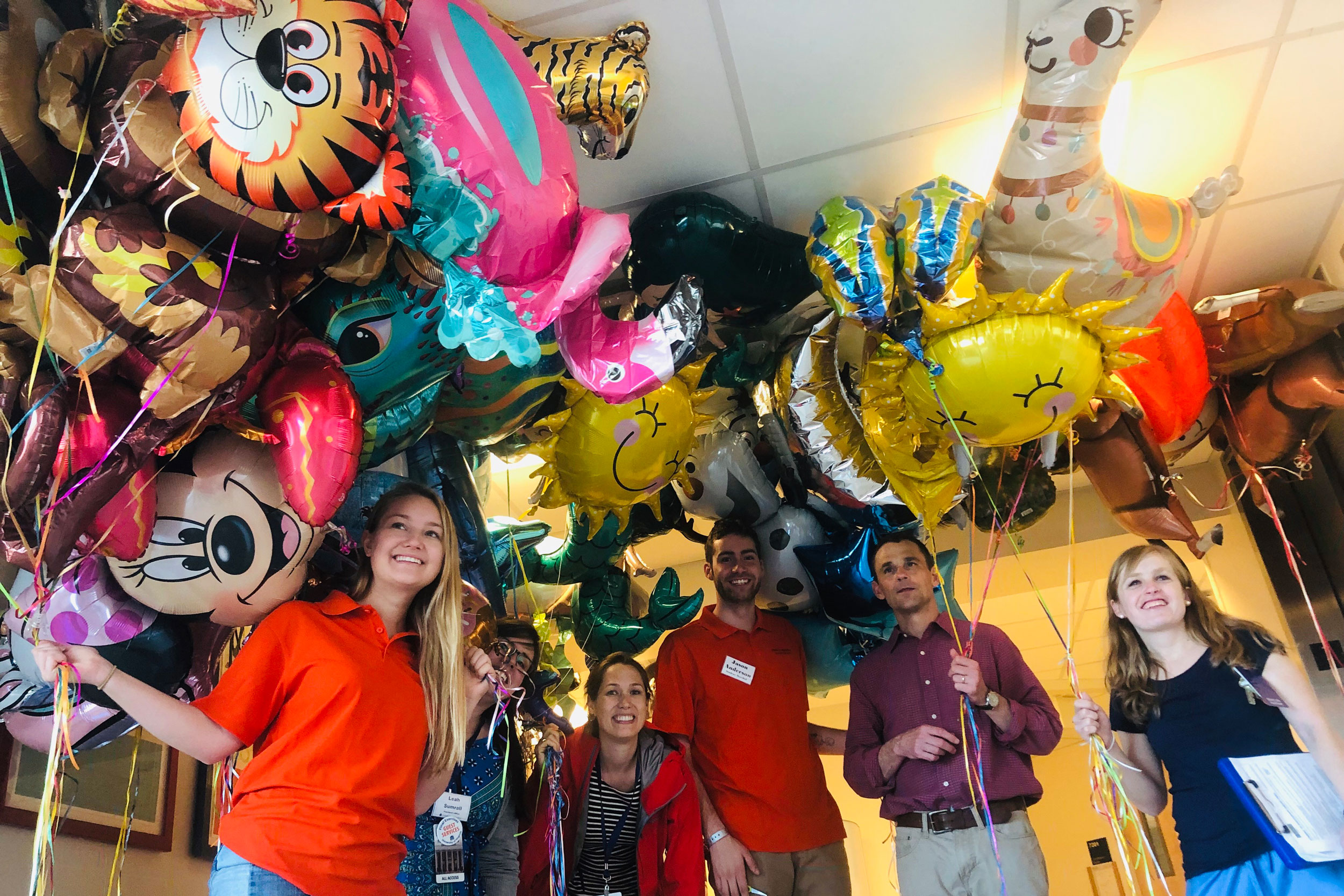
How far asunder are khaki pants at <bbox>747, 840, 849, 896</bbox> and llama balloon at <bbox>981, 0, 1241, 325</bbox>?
1.40m

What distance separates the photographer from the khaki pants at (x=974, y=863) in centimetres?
194

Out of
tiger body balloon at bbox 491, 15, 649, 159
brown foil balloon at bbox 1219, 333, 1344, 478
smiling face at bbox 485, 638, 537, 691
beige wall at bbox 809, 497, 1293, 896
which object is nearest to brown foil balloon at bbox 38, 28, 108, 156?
tiger body balloon at bbox 491, 15, 649, 159

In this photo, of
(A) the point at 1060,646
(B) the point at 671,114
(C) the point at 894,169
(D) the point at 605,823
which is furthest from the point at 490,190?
(A) the point at 1060,646

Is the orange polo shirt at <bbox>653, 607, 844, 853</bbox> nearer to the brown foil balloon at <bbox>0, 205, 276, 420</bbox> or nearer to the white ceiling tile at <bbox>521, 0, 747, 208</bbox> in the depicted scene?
the white ceiling tile at <bbox>521, 0, 747, 208</bbox>

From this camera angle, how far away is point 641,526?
8.48 ft

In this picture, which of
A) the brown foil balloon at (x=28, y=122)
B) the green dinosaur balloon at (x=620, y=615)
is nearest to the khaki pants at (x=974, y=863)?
the green dinosaur balloon at (x=620, y=615)

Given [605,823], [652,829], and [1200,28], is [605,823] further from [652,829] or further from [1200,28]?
[1200,28]

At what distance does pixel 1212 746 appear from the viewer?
1.73 meters

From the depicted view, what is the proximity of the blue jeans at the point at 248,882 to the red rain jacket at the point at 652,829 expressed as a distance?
955 mm

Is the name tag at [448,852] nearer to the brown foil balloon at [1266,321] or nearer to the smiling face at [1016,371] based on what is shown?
the smiling face at [1016,371]

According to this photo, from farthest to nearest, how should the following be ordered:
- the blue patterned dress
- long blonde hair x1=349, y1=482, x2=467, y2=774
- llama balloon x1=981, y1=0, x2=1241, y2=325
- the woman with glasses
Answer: the blue patterned dress → the woman with glasses → llama balloon x1=981, y1=0, x2=1241, y2=325 → long blonde hair x1=349, y1=482, x2=467, y2=774

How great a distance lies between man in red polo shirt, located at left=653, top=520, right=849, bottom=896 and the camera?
219 cm

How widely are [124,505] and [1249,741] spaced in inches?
77.5

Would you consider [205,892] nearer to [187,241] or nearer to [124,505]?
[124,505]
